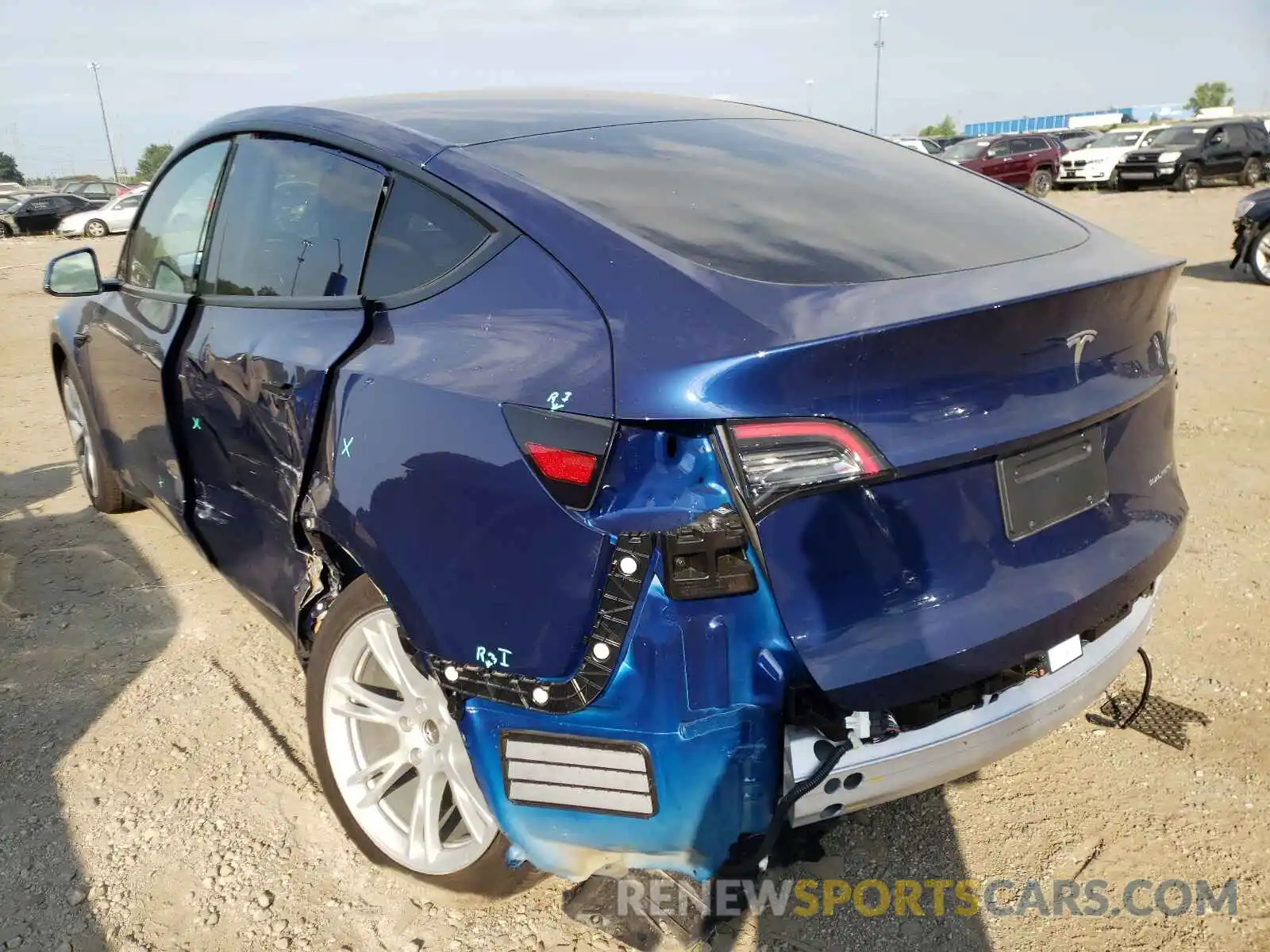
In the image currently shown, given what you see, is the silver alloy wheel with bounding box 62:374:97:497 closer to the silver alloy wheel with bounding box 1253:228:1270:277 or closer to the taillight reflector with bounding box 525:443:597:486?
the taillight reflector with bounding box 525:443:597:486


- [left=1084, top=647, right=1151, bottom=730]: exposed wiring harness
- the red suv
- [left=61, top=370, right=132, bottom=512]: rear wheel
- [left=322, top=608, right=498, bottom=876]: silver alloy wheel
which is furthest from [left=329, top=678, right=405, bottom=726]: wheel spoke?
the red suv

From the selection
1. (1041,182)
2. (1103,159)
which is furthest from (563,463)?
(1041,182)

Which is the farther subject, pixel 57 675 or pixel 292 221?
pixel 57 675

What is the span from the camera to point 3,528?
187 inches

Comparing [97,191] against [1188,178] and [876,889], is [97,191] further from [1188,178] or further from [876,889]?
[876,889]

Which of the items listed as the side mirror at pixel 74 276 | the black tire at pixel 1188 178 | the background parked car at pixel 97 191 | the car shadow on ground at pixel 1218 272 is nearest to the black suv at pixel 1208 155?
the black tire at pixel 1188 178

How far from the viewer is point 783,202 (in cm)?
221

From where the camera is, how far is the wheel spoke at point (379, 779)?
2.37 m

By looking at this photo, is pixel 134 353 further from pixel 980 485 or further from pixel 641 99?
pixel 980 485

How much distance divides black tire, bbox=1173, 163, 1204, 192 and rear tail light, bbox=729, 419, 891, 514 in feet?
86.8

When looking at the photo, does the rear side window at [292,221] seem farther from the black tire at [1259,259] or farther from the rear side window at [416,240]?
the black tire at [1259,259]

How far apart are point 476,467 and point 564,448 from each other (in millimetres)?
225

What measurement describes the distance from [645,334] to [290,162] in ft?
5.34

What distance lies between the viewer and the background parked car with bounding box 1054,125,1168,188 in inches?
988
